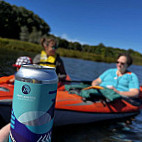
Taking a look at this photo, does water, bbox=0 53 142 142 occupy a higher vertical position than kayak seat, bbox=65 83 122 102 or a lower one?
lower

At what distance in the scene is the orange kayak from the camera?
2.57 metres

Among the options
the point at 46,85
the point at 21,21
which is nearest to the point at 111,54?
the point at 21,21

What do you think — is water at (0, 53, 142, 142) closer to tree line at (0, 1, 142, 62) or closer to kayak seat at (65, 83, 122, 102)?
kayak seat at (65, 83, 122, 102)

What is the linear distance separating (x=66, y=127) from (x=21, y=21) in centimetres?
4994

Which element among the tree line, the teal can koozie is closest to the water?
the teal can koozie

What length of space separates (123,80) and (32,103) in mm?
3479

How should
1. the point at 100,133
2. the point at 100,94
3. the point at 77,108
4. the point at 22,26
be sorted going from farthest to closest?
the point at 22,26 → the point at 100,94 → the point at 100,133 → the point at 77,108

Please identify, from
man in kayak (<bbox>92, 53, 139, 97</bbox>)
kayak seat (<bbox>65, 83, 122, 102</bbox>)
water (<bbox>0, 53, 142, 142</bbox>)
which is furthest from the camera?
man in kayak (<bbox>92, 53, 139, 97</bbox>)

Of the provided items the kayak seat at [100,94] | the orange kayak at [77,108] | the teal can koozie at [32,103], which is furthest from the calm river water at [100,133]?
the teal can koozie at [32,103]

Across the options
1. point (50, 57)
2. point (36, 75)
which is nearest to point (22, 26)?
point (50, 57)

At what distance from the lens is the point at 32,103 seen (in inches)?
35.4

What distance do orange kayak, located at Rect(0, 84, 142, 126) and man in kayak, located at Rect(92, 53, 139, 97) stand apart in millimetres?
282

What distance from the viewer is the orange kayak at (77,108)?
2574 mm

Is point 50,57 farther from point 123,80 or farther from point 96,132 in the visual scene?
point 96,132
